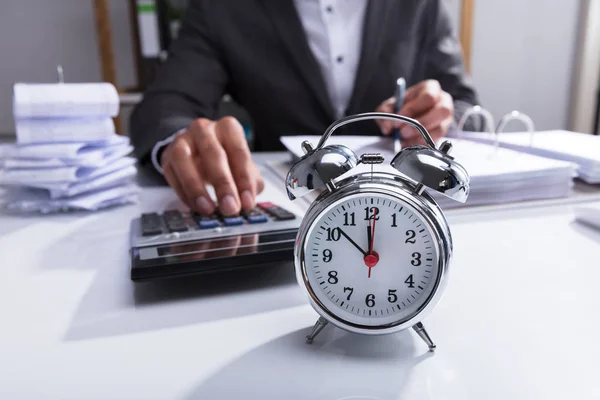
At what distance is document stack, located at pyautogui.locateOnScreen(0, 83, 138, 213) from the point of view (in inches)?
25.1

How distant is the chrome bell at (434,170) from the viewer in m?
0.30

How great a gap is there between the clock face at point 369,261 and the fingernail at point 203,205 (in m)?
0.26

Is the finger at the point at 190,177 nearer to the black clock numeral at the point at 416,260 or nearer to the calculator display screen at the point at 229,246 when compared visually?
the calculator display screen at the point at 229,246

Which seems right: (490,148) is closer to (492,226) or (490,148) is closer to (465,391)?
(492,226)

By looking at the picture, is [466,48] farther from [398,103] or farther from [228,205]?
[228,205]

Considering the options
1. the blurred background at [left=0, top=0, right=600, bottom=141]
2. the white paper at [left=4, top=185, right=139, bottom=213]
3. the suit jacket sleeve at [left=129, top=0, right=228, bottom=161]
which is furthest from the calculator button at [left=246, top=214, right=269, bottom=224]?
the blurred background at [left=0, top=0, right=600, bottom=141]

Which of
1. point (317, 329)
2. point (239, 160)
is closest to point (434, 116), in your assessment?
point (239, 160)

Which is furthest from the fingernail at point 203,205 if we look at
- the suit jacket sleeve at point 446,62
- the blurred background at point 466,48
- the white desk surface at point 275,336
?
the blurred background at point 466,48

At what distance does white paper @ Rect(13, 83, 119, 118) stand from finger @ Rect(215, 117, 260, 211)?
0.16m

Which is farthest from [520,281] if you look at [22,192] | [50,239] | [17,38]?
[17,38]

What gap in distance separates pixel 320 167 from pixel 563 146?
656 mm

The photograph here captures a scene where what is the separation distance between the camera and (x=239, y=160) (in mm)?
604

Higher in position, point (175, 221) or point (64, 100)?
point (64, 100)

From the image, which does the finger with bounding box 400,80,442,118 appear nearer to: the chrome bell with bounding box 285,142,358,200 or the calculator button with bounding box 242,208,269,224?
the calculator button with bounding box 242,208,269,224
